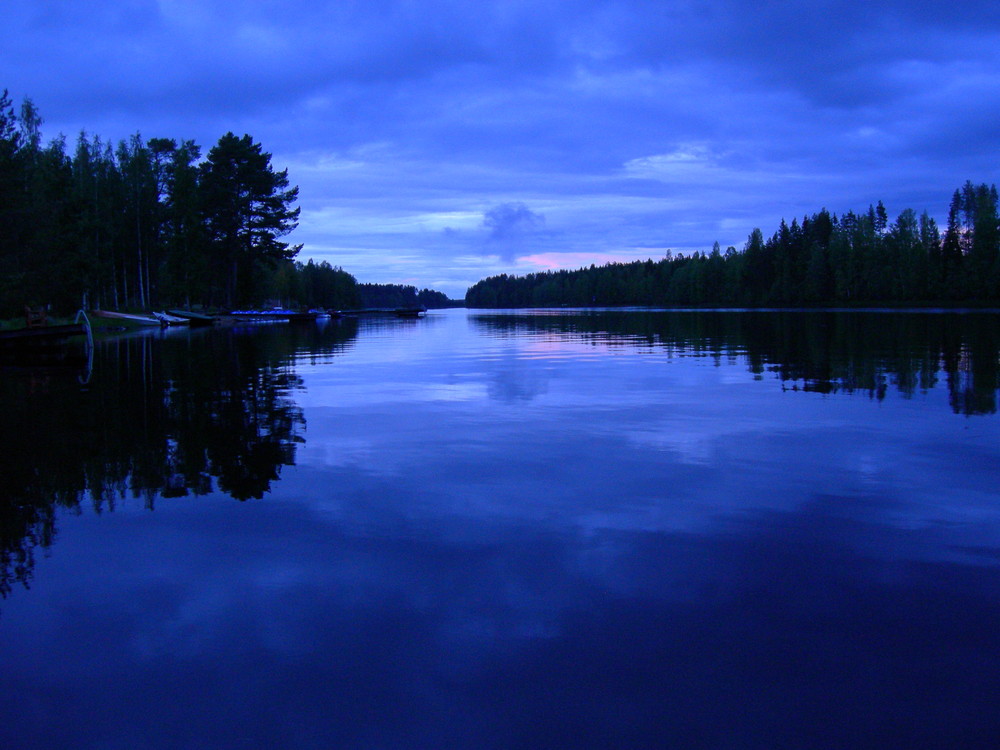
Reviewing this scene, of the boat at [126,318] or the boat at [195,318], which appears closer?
the boat at [126,318]

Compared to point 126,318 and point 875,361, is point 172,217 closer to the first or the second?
point 126,318

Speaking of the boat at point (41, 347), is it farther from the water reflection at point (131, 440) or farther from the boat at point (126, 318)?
the boat at point (126, 318)

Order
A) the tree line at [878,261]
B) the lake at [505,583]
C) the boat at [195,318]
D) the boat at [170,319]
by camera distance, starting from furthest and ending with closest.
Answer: the tree line at [878,261] → the boat at [195,318] → the boat at [170,319] → the lake at [505,583]

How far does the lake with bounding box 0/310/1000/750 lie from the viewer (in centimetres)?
417

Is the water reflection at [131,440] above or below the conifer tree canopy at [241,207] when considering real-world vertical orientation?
below

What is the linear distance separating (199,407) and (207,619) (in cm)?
1171

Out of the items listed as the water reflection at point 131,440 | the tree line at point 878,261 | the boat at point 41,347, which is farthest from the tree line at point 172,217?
the tree line at point 878,261

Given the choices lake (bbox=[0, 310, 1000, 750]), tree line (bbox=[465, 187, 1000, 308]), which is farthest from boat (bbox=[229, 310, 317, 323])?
tree line (bbox=[465, 187, 1000, 308])

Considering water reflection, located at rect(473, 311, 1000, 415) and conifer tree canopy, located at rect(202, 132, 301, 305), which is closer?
water reflection, located at rect(473, 311, 1000, 415)

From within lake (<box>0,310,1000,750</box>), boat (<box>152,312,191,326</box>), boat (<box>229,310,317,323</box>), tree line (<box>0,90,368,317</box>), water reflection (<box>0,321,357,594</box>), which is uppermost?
tree line (<box>0,90,368,317</box>)

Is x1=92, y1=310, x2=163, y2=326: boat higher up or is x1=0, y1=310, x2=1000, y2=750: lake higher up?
x1=92, y1=310, x2=163, y2=326: boat

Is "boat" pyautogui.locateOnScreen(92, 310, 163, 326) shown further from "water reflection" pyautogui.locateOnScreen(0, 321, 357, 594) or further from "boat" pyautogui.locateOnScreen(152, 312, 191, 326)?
"water reflection" pyautogui.locateOnScreen(0, 321, 357, 594)

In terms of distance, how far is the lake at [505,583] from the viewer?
13.7ft

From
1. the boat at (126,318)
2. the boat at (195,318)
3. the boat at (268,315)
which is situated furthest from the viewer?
the boat at (268,315)
